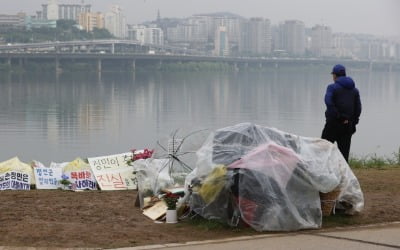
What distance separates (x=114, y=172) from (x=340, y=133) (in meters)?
2.39

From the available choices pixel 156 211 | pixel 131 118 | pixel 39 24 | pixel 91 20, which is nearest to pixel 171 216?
pixel 156 211

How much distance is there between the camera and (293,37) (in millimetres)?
147875

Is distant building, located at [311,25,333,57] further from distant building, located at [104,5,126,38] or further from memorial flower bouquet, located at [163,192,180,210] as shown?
memorial flower bouquet, located at [163,192,180,210]

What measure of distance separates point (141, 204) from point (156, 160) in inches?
29.3

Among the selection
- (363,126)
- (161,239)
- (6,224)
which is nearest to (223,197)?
(161,239)

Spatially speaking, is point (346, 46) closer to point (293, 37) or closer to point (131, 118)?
point (293, 37)

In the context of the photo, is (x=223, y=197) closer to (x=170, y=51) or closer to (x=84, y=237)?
(x=84, y=237)

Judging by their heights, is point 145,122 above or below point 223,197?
below

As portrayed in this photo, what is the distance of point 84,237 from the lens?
20.5ft

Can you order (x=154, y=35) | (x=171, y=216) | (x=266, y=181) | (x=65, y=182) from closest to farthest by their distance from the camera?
(x=266, y=181) < (x=171, y=216) < (x=65, y=182) < (x=154, y=35)

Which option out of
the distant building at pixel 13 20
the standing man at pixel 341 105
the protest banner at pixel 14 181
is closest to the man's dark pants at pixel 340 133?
the standing man at pixel 341 105

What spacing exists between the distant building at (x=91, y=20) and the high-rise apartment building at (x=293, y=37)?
30.4 metres

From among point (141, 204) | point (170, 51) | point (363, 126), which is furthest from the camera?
point (170, 51)

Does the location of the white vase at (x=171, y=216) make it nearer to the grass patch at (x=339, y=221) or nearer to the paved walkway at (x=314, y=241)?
the paved walkway at (x=314, y=241)
